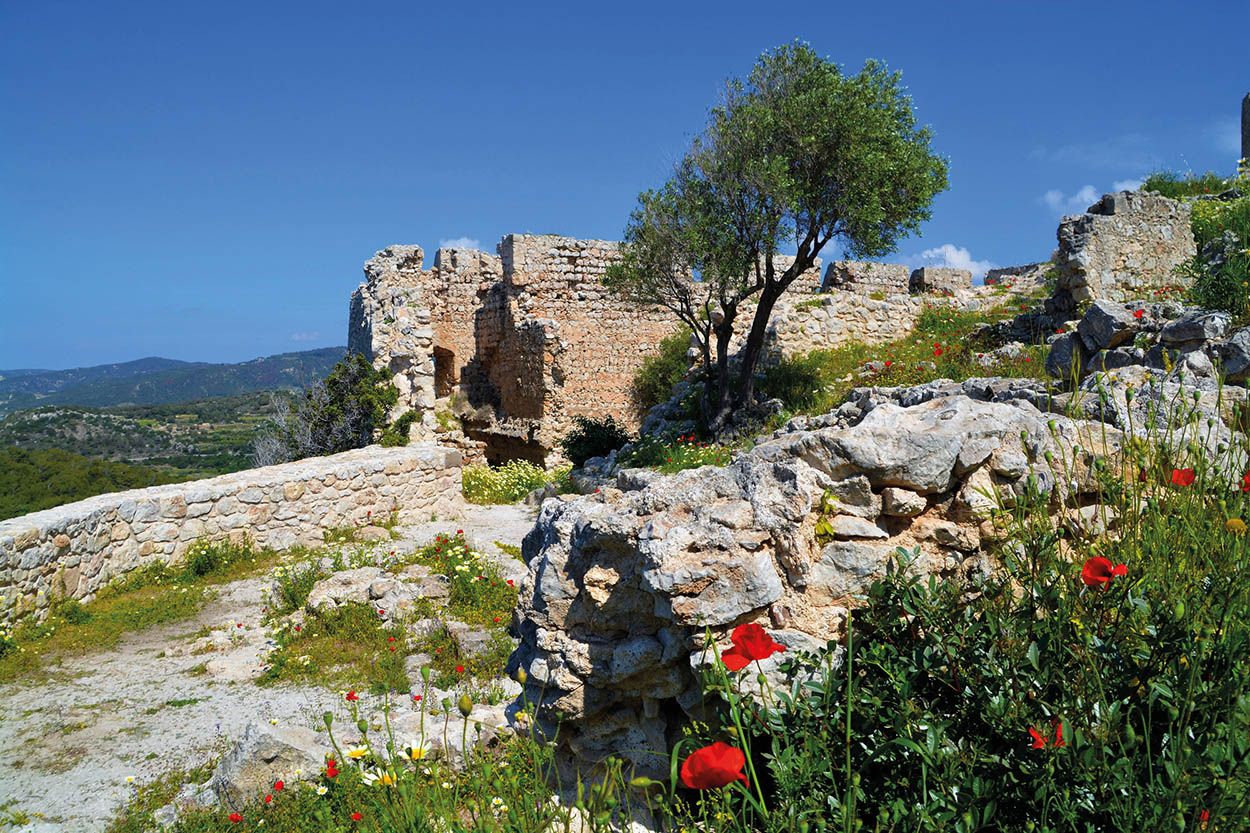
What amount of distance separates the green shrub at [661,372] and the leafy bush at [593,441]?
2252mm

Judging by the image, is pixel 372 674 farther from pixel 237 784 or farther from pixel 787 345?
pixel 787 345

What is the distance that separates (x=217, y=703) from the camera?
20.7 ft

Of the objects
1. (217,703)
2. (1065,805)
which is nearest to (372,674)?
(217,703)

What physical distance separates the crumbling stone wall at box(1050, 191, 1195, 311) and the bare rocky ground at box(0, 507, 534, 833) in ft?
44.9

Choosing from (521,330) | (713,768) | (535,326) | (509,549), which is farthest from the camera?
(521,330)

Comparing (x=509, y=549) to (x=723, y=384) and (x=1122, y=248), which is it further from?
(x=1122, y=248)

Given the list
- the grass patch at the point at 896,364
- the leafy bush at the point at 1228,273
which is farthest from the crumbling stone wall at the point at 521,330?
the leafy bush at the point at 1228,273

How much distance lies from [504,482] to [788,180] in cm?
856

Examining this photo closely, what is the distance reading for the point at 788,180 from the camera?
39.4 ft

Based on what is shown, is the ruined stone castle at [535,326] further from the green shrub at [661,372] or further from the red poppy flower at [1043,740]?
the red poppy flower at [1043,740]

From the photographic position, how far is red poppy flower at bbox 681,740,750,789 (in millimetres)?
1658

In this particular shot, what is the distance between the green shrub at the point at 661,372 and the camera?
61.1 ft

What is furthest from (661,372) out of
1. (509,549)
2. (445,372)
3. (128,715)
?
(128,715)

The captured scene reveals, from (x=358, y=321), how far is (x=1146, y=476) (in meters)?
20.6
